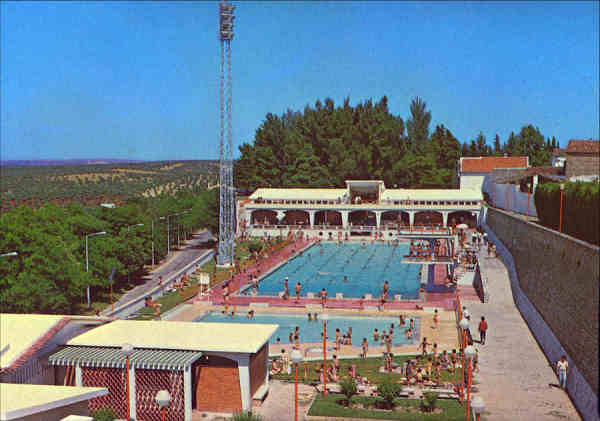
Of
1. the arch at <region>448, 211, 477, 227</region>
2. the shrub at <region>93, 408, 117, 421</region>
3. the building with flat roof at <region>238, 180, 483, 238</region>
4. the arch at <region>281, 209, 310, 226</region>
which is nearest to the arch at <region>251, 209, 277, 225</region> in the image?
the building with flat roof at <region>238, 180, 483, 238</region>

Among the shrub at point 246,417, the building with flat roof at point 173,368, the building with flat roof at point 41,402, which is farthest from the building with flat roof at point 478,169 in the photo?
the building with flat roof at point 41,402

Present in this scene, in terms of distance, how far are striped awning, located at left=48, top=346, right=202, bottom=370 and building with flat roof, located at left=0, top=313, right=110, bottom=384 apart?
1.09ft

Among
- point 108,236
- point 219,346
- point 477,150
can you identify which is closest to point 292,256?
point 108,236

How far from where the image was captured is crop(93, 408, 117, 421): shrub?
545 inches

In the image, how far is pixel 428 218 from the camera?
58906 mm

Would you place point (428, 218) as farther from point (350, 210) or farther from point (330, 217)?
point (330, 217)

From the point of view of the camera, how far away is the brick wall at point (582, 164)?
→ 40.1 meters

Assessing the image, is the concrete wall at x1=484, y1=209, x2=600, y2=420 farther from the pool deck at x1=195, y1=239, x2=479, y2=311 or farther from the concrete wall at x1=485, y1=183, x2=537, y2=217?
the concrete wall at x1=485, y1=183, x2=537, y2=217

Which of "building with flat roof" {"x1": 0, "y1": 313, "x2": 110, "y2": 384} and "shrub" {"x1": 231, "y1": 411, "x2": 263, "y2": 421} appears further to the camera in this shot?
"building with flat roof" {"x1": 0, "y1": 313, "x2": 110, "y2": 384}

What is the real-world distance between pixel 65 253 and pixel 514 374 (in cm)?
1938

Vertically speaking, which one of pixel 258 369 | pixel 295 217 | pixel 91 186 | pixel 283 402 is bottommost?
pixel 283 402

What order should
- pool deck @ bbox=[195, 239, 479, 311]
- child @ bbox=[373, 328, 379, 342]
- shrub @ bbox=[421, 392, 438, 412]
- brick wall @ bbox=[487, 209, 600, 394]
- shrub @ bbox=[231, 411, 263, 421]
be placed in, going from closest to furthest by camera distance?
shrub @ bbox=[231, 411, 263, 421] → shrub @ bbox=[421, 392, 438, 412] → brick wall @ bbox=[487, 209, 600, 394] → child @ bbox=[373, 328, 379, 342] → pool deck @ bbox=[195, 239, 479, 311]

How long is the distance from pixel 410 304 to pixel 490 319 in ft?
17.6

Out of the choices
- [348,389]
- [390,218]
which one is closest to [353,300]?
[348,389]
